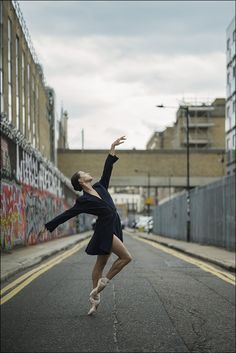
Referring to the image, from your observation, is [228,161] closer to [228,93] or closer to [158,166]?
[228,93]

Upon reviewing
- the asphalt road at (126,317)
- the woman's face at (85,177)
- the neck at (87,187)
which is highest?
the woman's face at (85,177)

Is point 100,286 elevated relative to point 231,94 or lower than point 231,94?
lower

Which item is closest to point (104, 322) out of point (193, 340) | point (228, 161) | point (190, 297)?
point (193, 340)

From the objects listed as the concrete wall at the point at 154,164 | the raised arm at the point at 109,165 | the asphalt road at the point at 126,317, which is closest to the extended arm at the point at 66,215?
the raised arm at the point at 109,165

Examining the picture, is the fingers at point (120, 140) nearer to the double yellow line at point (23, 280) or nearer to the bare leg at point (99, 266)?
the bare leg at point (99, 266)

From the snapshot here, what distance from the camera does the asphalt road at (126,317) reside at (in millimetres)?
14234

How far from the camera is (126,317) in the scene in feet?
51.2

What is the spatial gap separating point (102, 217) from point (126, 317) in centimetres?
1401

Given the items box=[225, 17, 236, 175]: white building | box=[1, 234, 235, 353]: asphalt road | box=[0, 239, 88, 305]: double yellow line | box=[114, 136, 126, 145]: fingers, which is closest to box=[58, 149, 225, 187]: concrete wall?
box=[114, 136, 126, 145]: fingers

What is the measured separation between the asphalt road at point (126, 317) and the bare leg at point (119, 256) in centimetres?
1041

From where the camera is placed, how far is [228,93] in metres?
79.3

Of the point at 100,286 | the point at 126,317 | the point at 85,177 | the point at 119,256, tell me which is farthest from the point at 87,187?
the point at 126,317

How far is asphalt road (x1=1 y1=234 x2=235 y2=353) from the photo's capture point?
46.7ft

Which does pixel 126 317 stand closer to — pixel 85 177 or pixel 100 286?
pixel 100 286
